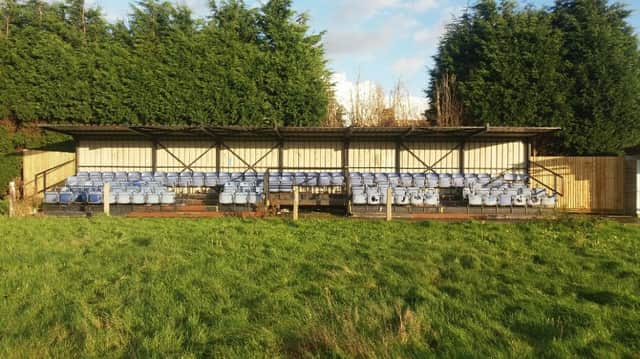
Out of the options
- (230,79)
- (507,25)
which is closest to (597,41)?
(507,25)

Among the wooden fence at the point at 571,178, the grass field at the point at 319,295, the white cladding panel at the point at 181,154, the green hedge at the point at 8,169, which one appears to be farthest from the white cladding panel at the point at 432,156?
the green hedge at the point at 8,169

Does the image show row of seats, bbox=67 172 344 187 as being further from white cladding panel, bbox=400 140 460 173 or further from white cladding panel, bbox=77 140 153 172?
white cladding panel, bbox=400 140 460 173

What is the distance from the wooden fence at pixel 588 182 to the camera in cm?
1531

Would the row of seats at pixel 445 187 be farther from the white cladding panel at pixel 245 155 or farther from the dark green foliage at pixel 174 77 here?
the dark green foliage at pixel 174 77

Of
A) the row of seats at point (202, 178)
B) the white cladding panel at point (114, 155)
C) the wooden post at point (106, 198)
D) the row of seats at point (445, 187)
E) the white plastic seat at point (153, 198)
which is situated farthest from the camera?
the white cladding panel at point (114, 155)

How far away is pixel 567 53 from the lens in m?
17.5

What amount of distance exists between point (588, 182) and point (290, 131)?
42.9 ft

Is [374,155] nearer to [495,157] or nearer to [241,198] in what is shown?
[495,157]

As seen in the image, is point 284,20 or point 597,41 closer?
point 597,41

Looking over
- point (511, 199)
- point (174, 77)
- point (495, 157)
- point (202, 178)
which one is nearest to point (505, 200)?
point (511, 199)

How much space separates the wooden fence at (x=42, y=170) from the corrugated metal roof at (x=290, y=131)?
160 centimetres

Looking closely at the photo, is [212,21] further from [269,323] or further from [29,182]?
[269,323]

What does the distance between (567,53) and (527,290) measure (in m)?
17.2

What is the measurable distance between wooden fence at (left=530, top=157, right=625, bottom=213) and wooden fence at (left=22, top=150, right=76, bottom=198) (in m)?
22.0
